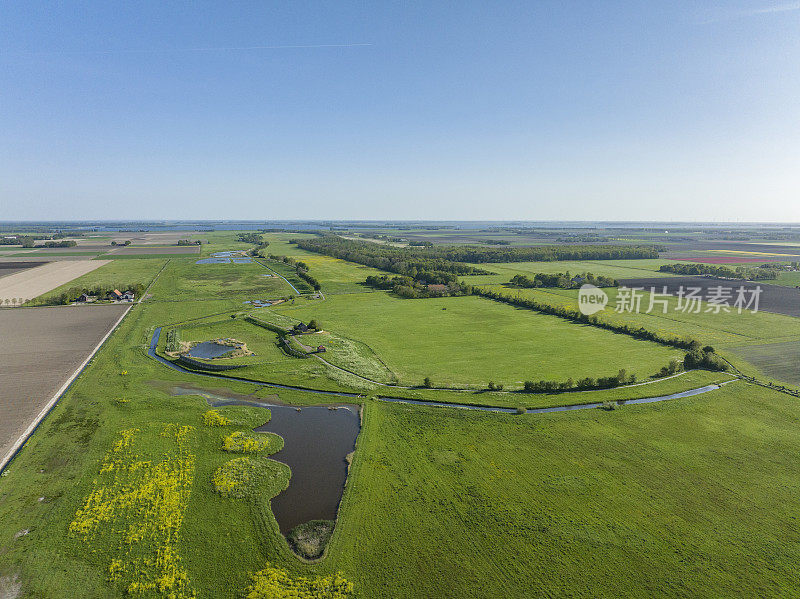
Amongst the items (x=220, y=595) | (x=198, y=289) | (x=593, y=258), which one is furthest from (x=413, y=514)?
(x=593, y=258)

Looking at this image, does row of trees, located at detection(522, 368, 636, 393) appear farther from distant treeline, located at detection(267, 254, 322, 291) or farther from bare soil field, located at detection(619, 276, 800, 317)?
distant treeline, located at detection(267, 254, 322, 291)

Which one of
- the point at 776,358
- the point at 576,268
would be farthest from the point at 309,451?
the point at 576,268

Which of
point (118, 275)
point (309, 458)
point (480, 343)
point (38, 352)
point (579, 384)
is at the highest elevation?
point (118, 275)

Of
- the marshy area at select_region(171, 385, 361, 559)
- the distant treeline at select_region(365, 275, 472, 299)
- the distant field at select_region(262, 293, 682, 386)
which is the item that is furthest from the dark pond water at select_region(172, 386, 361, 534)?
the distant treeline at select_region(365, 275, 472, 299)

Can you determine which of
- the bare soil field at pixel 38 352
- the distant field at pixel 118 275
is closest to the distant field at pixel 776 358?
the bare soil field at pixel 38 352

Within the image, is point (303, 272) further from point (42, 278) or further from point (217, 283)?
point (42, 278)

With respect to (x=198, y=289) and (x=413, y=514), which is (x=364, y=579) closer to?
(x=413, y=514)
